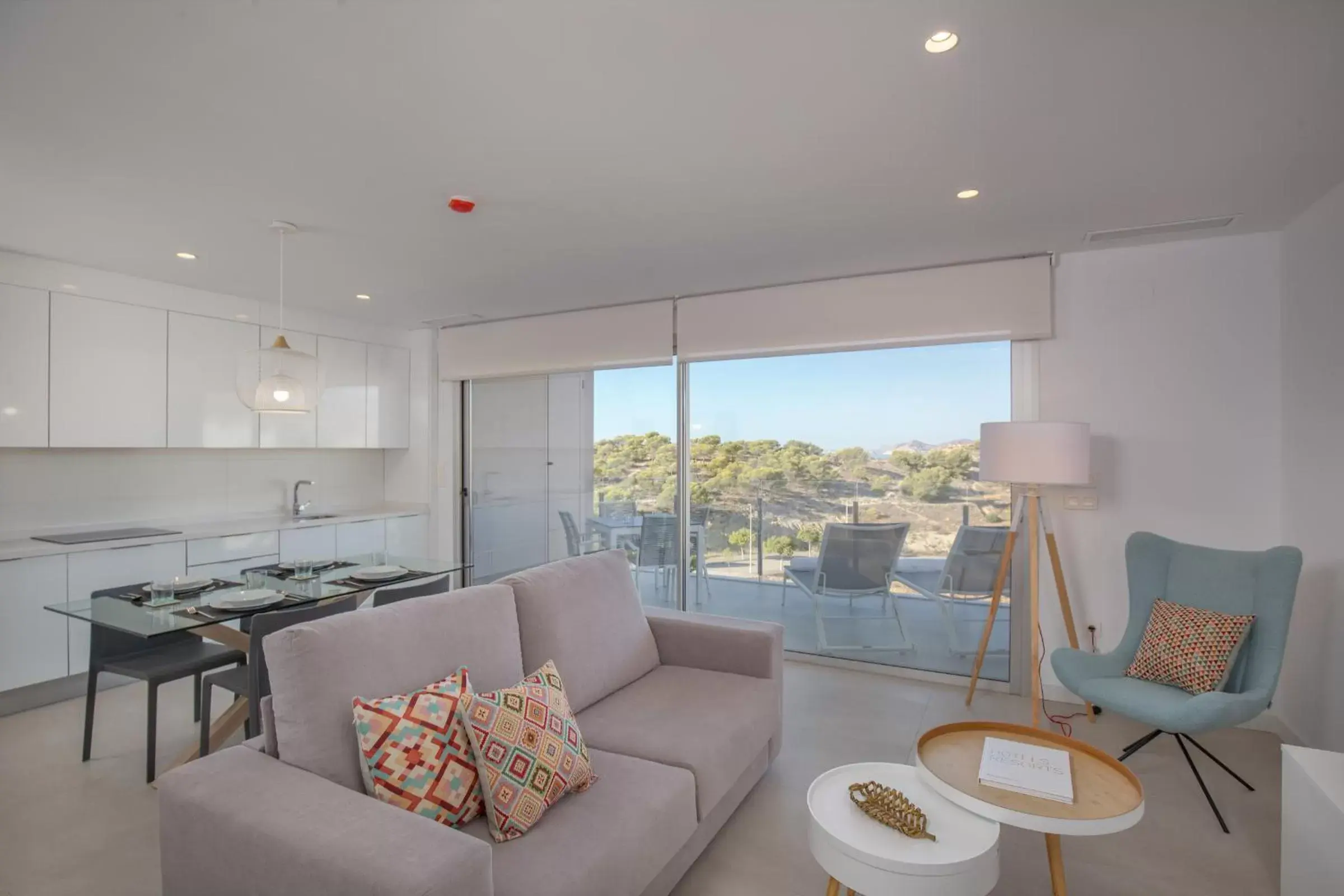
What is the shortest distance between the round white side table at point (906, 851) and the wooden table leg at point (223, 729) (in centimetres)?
246

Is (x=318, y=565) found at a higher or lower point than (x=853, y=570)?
higher

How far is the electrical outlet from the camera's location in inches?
148

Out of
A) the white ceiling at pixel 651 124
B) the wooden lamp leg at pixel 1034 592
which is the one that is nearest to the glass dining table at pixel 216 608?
the white ceiling at pixel 651 124

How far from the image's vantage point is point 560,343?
522cm

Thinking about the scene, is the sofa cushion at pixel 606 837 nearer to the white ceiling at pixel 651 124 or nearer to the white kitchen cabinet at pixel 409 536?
the white ceiling at pixel 651 124

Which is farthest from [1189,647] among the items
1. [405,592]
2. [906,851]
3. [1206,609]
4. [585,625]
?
[405,592]

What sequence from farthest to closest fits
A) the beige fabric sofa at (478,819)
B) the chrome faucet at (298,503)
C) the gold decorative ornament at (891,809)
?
1. the chrome faucet at (298,503)
2. the gold decorative ornament at (891,809)
3. the beige fabric sofa at (478,819)

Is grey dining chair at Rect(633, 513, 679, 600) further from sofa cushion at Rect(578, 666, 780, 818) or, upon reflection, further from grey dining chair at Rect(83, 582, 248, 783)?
grey dining chair at Rect(83, 582, 248, 783)

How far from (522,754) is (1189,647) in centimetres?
289

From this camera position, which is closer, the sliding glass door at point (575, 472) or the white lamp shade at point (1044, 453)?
the white lamp shade at point (1044, 453)

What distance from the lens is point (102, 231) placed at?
334cm

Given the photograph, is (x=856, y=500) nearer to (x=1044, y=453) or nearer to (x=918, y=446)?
(x=918, y=446)

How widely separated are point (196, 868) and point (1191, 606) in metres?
3.84

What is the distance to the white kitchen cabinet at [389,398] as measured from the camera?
5.70 meters
